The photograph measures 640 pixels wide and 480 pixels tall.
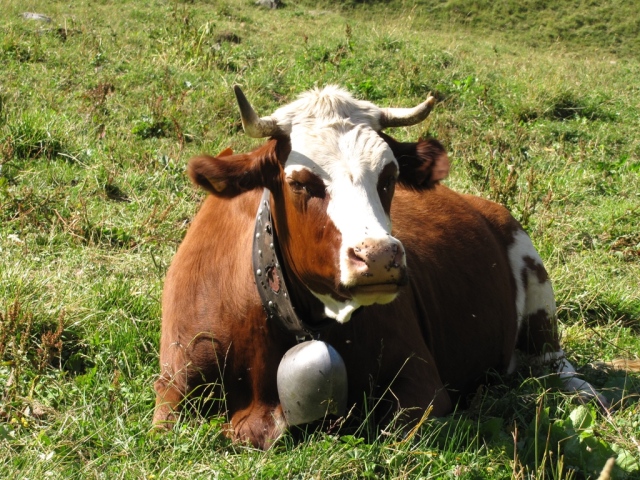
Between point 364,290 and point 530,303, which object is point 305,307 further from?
point 530,303

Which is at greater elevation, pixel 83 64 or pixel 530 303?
pixel 83 64

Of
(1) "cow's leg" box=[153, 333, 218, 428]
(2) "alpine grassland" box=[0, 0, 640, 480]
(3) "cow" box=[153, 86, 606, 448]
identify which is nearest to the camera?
(3) "cow" box=[153, 86, 606, 448]

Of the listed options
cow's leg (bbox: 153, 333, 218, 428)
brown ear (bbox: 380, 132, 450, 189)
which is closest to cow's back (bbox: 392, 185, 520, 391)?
brown ear (bbox: 380, 132, 450, 189)

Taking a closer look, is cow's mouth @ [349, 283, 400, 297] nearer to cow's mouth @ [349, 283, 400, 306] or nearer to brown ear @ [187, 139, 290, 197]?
cow's mouth @ [349, 283, 400, 306]

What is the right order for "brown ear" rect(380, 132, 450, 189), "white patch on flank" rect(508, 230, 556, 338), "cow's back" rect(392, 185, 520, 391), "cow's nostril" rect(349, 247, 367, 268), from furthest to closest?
"white patch on flank" rect(508, 230, 556, 338) → "cow's back" rect(392, 185, 520, 391) → "brown ear" rect(380, 132, 450, 189) → "cow's nostril" rect(349, 247, 367, 268)

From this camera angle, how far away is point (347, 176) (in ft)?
11.8

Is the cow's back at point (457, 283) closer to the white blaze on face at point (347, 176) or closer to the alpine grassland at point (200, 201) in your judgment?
the alpine grassland at point (200, 201)

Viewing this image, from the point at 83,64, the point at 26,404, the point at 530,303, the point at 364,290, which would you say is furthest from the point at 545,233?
the point at 83,64

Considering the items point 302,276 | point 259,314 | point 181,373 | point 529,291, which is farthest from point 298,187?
point 529,291

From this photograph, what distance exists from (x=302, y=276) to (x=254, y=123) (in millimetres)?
717

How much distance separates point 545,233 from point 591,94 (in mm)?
5177

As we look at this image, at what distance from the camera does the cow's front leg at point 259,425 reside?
3.98m

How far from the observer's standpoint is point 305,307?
409cm

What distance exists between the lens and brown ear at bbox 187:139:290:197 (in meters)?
3.84
